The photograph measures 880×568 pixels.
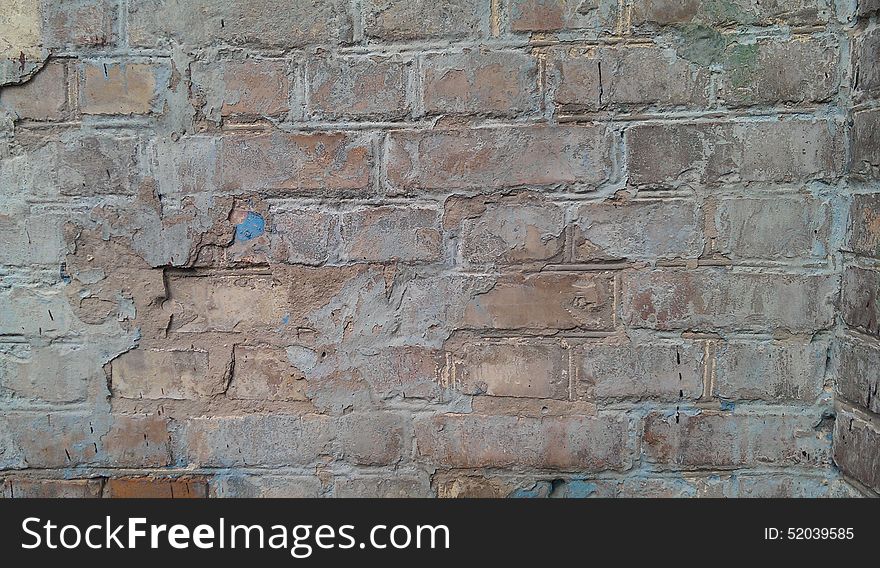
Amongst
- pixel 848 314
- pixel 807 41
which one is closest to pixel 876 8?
pixel 807 41

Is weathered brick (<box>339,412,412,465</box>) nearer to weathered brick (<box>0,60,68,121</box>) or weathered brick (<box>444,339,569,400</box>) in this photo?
weathered brick (<box>444,339,569,400</box>)

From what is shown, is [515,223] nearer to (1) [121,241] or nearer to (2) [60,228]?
(1) [121,241]

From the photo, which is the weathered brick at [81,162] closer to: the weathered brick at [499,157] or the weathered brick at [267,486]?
the weathered brick at [499,157]

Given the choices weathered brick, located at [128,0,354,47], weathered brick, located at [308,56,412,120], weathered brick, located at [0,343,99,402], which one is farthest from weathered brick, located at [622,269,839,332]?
weathered brick, located at [0,343,99,402]

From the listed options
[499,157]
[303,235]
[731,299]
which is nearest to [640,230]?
[731,299]

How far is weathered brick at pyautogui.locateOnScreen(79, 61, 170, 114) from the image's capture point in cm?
140

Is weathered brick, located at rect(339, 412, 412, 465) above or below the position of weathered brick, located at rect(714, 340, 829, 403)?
below

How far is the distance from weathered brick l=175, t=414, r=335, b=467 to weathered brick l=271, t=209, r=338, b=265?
0.40 metres

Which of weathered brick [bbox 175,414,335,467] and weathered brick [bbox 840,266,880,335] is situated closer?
weathered brick [bbox 840,266,880,335]

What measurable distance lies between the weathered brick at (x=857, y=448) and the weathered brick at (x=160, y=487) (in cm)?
156

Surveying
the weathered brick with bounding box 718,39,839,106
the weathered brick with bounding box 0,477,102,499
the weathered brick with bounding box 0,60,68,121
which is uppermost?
the weathered brick with bounding box 718,39,839,106

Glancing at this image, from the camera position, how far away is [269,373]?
146 centimetres

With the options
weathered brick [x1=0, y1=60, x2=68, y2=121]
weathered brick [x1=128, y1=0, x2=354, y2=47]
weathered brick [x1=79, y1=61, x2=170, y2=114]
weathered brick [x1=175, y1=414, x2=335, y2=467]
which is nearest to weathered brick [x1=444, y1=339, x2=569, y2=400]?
weathered brick [x1=175, y1=414, x2=335, y2=467]

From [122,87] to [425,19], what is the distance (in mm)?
739
